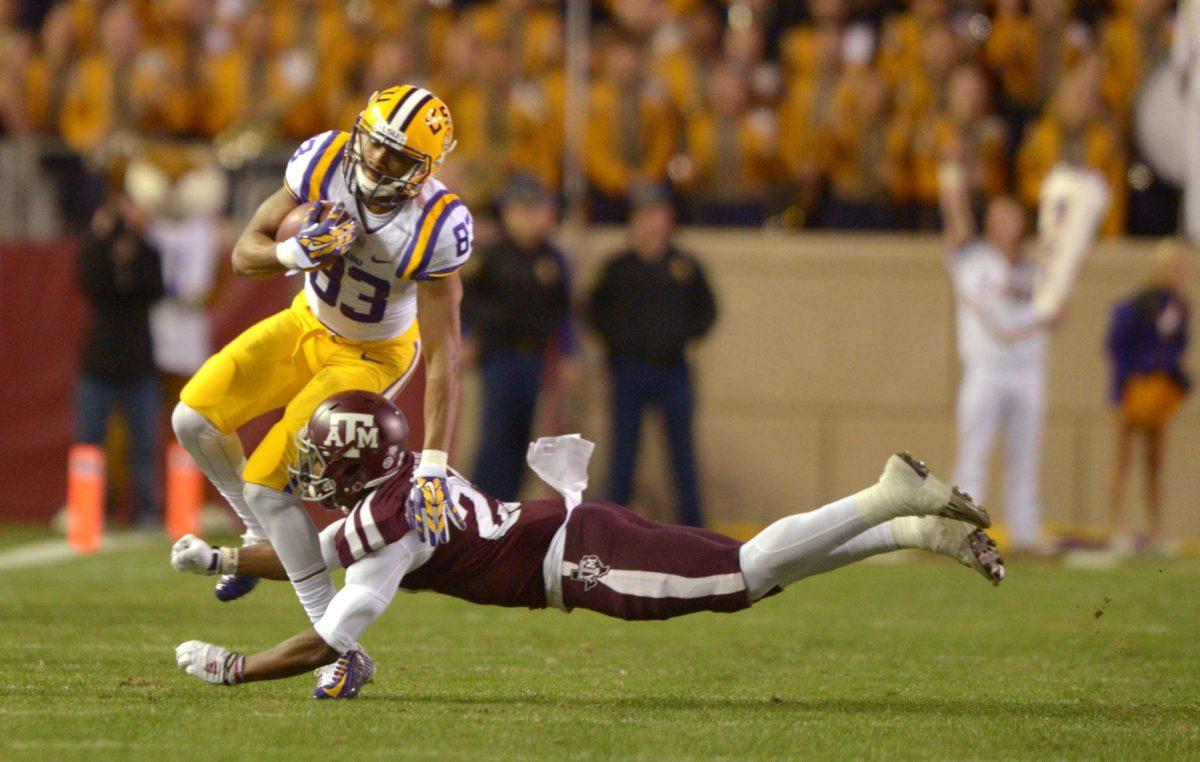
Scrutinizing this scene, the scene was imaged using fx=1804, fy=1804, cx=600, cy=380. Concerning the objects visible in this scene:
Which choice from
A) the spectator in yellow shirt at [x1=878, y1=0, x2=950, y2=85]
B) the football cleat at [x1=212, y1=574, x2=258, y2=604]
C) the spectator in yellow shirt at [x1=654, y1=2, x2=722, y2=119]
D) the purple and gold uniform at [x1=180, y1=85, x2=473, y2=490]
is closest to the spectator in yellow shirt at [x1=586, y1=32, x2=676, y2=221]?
the spectator in yellow shirt at [x1=654, y1=2, x2=722, y2=119]

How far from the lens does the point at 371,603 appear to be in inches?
185

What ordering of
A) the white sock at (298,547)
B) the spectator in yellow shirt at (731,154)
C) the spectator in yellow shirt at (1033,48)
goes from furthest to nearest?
the spectator in yellow shirt at (1033,48) < the spectator in yellow shirt at (731,154) < the white sock at (298,547)

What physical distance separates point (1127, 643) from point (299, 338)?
315cm

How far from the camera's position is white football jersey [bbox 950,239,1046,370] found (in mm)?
10211

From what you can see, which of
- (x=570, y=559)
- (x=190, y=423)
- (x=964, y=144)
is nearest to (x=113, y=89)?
(x=964, y=144)

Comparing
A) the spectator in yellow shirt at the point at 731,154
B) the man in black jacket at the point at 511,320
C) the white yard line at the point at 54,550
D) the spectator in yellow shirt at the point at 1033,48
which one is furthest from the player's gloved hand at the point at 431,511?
the spectator in yellow shirt at the point at 1033,48

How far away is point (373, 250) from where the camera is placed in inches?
221

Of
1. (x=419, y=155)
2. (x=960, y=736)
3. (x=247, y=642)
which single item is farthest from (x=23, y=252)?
(x=960, y=736)

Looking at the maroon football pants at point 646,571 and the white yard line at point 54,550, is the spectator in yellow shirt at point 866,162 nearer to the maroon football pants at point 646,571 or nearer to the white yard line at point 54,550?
the white yard line at point 54,550

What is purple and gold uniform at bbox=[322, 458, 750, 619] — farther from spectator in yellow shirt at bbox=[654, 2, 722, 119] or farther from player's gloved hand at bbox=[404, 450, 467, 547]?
spectator in yellow shirt at bbox=[654, 2, 722, 119]

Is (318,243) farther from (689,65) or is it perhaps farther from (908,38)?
(908,38)

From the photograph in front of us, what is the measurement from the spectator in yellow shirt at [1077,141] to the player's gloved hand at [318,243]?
690 centimetres

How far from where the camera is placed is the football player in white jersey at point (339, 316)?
524 cm

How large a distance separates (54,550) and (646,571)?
5489mm
